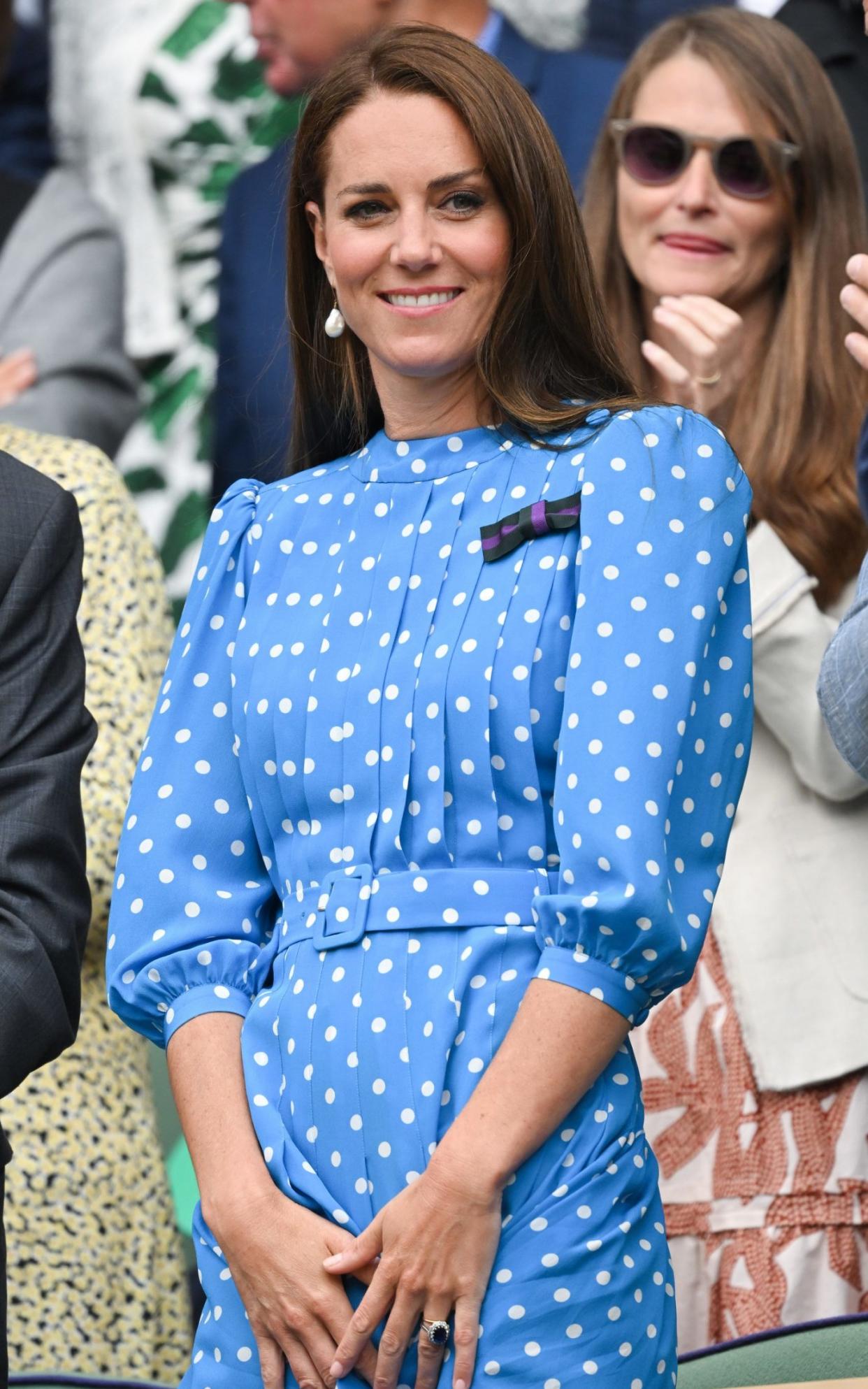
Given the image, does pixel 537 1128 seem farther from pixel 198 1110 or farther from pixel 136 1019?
pixel 136 1019

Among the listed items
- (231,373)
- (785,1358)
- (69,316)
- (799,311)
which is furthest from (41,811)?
(69,316)

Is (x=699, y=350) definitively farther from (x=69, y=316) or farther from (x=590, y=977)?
(x=69, y=316)

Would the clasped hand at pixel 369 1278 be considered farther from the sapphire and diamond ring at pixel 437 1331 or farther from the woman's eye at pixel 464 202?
the woman's eye at pixel 464 202

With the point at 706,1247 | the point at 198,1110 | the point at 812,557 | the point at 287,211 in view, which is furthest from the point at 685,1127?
the point at 287,211

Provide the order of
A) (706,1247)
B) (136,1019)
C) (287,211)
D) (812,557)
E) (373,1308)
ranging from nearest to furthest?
(373,1308), (136,1019), (287,211), (706,1247), (812,557)

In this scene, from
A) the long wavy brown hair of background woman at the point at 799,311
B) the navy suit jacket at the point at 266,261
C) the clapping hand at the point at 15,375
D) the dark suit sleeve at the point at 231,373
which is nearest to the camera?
the long wavy brown hair of background woman at the point at 799,311

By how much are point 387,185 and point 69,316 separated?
235 cm

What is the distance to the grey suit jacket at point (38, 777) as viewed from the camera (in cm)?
246

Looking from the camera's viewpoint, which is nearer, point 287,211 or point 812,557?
point 287,211

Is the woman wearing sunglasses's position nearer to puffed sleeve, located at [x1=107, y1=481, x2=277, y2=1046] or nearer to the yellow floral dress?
the yellow floral dress

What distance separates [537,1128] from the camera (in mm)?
2215

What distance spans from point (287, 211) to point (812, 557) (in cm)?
114

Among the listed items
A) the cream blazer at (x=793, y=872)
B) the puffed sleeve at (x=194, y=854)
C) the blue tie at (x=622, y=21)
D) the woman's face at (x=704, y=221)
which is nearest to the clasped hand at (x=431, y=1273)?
the puffed sleeve at (x=194, y=854)

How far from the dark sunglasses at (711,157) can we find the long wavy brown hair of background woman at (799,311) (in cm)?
4
